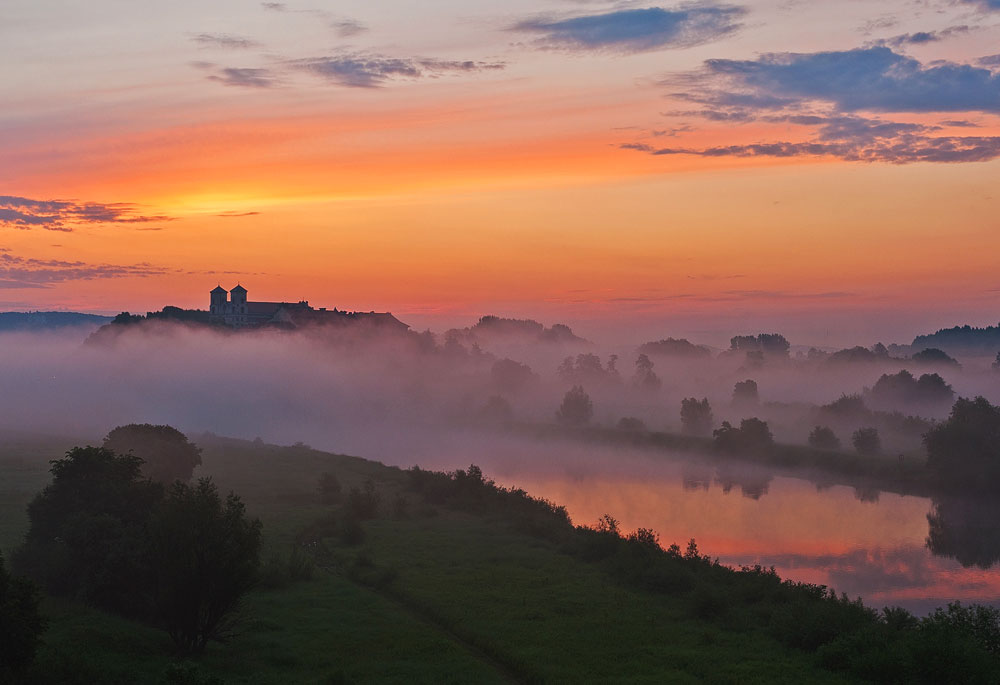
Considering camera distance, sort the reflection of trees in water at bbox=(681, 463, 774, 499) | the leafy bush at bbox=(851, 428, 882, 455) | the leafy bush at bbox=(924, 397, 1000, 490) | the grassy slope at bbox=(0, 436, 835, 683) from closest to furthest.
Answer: the grassy slope at bbox=(0, 436, 835, 683) → the leafy bush at bbox=(924, 397, 1000, 490) → the reflection of trees in water at bbox=(681, 463, 774, 499) → the leafy bush at bbox=(851, 428, 882, 455)

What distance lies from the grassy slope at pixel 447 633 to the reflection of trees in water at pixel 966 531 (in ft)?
99.3

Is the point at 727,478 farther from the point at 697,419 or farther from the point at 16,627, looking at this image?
the point at 16,627

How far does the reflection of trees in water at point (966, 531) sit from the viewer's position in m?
58.7

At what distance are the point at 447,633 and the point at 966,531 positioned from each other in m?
51.2

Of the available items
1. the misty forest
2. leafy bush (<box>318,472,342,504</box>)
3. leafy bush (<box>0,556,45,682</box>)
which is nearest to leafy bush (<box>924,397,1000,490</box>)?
the misty forest

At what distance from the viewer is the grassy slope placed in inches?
1171

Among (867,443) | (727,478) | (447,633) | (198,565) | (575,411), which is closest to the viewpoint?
(198,565)

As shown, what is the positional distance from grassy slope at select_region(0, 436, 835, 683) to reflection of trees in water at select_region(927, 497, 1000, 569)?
3027 centimetres

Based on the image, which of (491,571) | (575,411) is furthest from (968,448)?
(575,411)

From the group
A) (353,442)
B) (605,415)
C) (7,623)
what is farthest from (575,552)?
(605,415)

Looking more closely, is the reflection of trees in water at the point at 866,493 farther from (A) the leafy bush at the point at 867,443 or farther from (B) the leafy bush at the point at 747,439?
(B) the leafy bush at the point at 747,439

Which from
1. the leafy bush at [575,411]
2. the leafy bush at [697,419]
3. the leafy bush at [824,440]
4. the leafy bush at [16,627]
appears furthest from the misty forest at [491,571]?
the leafy bush at [575,411]

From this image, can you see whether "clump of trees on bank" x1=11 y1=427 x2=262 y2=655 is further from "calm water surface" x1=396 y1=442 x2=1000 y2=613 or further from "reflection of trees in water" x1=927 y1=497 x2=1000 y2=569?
"reflection of trees in water" x1=927 y1=497 x2=1000 y2=569

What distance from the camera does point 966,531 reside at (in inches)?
2650
